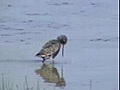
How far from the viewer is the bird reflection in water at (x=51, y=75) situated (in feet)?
17.1

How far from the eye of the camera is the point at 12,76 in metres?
5.21

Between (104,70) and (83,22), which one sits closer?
(104,70)

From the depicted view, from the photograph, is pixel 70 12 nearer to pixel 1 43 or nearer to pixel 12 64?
pixel 1 43

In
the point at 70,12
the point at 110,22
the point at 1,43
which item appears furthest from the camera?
the point at 70,12

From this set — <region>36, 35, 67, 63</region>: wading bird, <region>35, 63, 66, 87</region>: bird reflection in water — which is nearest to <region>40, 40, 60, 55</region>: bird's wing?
<region>36, 35, 67, 63</region>: wading bird

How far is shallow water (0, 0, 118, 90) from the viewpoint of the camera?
5.21 metres

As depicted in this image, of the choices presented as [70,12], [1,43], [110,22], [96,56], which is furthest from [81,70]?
[70,12]

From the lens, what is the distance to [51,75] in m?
5.49

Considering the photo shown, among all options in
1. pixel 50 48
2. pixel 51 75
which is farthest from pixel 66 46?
pixel 51 75

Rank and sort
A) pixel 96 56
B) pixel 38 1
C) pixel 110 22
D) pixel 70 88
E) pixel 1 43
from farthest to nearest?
pixel 38 1, pixel 110 22, pixel 1 43, pixel 96 56, pixel 70 88

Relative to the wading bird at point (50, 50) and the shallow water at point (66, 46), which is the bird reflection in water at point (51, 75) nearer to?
the shallow water at point (66, 46)

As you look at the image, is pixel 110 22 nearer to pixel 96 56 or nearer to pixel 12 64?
pixel 96 56

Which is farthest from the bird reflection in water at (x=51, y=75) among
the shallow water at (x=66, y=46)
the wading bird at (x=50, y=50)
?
the wading bird at (x=50, y=50)

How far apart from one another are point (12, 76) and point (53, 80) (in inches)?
14.6
